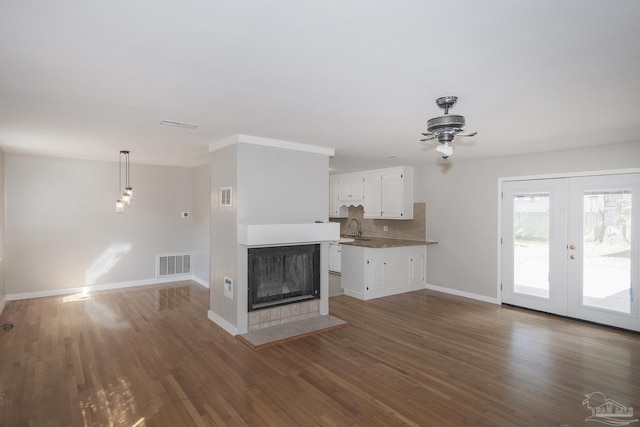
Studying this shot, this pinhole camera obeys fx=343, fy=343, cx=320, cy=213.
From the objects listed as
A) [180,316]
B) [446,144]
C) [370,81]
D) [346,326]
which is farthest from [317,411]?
[180,316]

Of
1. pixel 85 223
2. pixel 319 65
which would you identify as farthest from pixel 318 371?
pixel 85 223

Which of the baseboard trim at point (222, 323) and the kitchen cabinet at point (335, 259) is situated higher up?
the kitchen cabinet at point (335, 259)

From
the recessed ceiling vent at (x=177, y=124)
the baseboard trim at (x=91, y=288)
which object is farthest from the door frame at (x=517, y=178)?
the baseboard trim at (x=91, y=288)

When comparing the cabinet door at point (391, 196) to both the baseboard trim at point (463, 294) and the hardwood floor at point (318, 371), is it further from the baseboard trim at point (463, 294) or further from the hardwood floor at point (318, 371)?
the hardwood floor at point (318, 371)

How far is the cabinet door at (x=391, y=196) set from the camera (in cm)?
675

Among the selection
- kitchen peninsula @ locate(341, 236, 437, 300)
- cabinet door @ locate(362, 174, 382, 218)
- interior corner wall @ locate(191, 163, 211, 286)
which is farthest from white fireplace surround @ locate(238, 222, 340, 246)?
interior corner wall @ locate(191, 163, 211, 286)

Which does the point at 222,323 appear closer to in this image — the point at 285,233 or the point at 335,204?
the point at 285,233

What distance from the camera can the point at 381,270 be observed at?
19.9ft

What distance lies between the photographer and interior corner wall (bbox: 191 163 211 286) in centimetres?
671

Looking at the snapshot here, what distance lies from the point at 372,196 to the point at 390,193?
0.46m

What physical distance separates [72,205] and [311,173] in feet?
14.9

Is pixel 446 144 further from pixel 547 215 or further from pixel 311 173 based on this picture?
pixel 547 215

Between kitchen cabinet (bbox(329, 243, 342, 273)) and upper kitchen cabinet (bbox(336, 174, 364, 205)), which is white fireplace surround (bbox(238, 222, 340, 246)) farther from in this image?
kitchen cabinet (bbox(329, 243, 342, 273))

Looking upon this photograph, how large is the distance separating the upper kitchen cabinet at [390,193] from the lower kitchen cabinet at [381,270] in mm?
823
